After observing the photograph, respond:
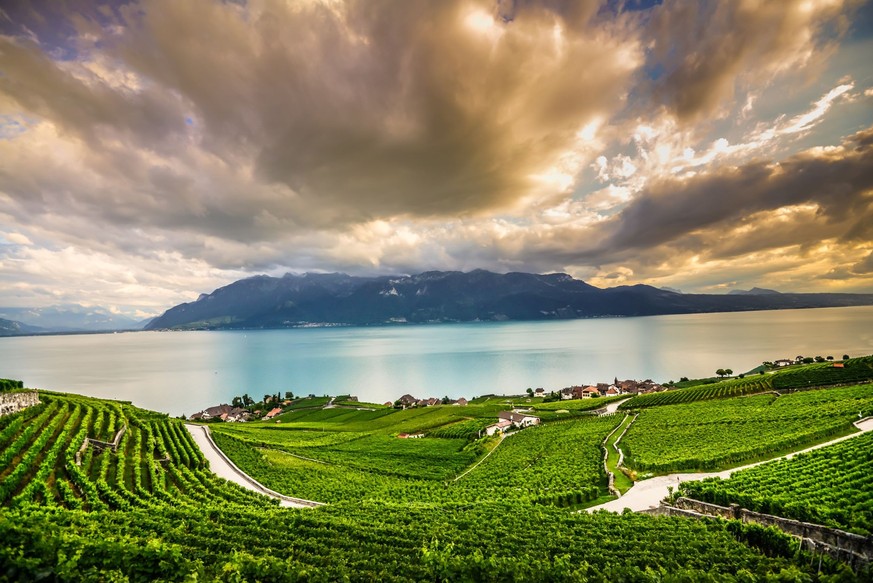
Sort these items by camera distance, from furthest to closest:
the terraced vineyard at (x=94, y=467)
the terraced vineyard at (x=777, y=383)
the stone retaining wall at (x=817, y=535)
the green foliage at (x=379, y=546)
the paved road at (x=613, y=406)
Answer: the paved road at (x=613, y=406), the terraced vineyard at (x=777, y=383), the terraced vineyard at (x=94, y=467), the stone retaining wall at (x=817, y=535), the green foliage at (x=379, y=546)

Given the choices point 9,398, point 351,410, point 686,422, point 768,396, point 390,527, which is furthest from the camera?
point 351,410

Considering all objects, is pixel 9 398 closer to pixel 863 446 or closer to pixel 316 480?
pixel 316 480

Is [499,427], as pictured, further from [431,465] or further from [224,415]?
[224,415]

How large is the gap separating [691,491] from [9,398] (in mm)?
59980

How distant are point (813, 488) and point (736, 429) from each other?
25.3 metres

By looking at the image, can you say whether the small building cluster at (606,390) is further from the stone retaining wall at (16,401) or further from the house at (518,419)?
the stone retaining wall at (16,401)

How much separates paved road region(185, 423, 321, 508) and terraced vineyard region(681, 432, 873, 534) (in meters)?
28.8

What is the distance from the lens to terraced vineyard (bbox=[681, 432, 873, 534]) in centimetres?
1820

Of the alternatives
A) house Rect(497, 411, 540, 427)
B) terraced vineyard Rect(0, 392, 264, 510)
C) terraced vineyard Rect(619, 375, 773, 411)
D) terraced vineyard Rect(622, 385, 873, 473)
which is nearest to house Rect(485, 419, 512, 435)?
house Rect(497, 411, 540, 427)

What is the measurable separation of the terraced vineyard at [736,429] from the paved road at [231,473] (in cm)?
3009

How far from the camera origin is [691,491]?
945 inches

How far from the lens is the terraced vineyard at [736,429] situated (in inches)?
1264

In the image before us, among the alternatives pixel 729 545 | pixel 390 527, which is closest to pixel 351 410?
pixel 390 527

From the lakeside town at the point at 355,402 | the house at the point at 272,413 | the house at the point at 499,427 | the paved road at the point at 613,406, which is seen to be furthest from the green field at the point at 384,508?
the house at the point at 272,413
